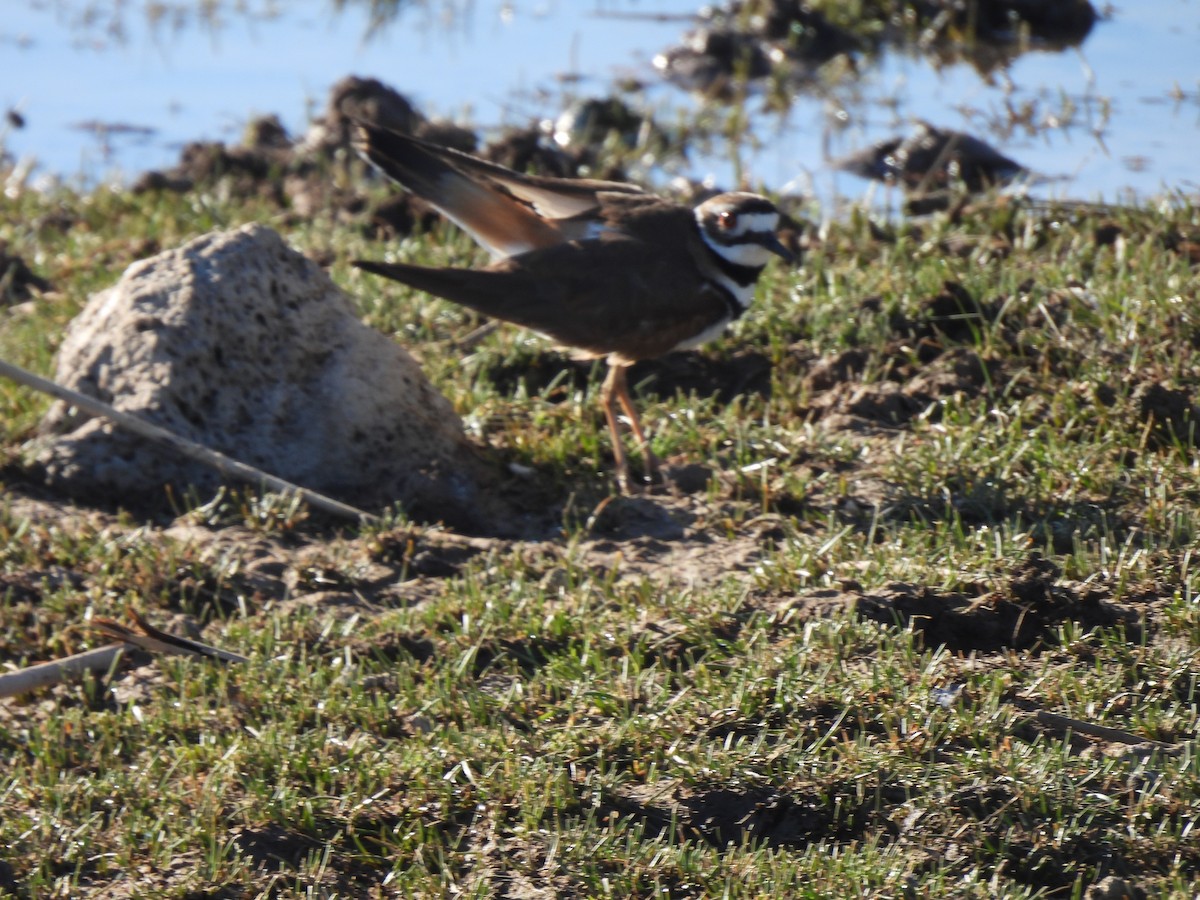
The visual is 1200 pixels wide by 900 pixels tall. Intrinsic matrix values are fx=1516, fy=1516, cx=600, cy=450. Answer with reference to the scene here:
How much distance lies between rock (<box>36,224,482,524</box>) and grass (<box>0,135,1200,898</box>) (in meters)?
0.23

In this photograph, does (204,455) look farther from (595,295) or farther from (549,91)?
(549,91)

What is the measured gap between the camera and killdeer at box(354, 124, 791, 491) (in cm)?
589

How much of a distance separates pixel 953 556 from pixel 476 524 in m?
1.81

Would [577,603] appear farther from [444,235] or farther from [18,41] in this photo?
[18,41]

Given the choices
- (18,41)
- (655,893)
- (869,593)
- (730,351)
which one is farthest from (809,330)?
(18,41)

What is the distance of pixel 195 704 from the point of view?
4465 mm

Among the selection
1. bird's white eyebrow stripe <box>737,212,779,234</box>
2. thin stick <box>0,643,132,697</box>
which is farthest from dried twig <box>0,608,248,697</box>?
bird's white eyebrow stripe <box>737,212,779,234</box>

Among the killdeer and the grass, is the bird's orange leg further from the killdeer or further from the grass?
the grass

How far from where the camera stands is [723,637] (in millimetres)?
4504

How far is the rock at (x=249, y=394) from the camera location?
574 cm

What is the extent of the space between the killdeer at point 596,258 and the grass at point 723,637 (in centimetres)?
34

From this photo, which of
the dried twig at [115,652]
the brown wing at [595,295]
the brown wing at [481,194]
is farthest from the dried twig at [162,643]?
the brown wing at [481,194]

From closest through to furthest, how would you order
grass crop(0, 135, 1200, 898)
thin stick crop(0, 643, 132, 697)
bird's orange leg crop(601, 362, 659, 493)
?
grass crop(0, 135, 1200, 898), thin stick crop(0, 643, 132, 697), bird's orange leg crop(601, 362, 659, 493)

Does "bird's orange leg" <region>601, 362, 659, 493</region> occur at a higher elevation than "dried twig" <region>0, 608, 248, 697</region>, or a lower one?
higher
